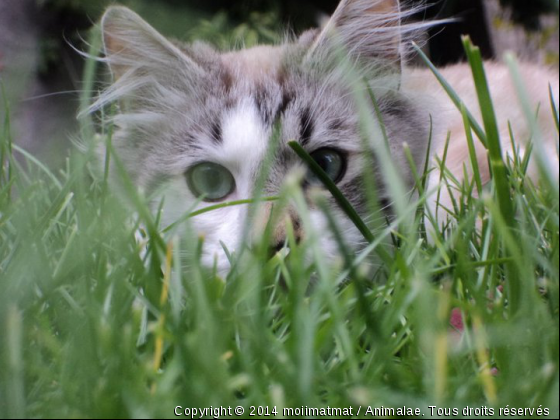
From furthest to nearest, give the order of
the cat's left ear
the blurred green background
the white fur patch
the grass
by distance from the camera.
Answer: the blurred green background → the cat's left ear → the white fur patch → the grass

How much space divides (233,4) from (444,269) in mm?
2472

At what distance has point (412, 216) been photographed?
886 millimetres

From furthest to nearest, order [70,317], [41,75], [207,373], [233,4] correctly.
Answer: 1. [233,4]
2. [41,75]
3. [70,317]
4. [207,373]

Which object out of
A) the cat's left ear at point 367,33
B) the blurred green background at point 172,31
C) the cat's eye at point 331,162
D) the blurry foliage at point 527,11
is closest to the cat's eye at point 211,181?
the cat's eye at point 331,162

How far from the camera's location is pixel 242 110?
1.18 m

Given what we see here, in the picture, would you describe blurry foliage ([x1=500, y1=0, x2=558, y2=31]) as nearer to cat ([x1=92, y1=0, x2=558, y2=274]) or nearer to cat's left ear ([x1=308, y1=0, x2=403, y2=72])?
cat ([x1=92, y1=0, x2=558, y2=274])

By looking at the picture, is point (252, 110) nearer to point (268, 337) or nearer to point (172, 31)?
point (268, 337)

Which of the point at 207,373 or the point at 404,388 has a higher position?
the point at 207,373

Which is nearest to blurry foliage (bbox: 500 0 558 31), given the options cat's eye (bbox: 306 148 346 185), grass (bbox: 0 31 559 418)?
cat's eye (bbox: 306 148 346 185)

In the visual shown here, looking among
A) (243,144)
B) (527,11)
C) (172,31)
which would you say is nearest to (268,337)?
(243,144)

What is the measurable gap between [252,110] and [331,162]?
0.65 ft

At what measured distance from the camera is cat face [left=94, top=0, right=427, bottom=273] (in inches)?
44.2

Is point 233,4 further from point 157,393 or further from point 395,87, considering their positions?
point 157,393

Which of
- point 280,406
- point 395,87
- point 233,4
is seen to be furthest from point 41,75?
point 280,406
